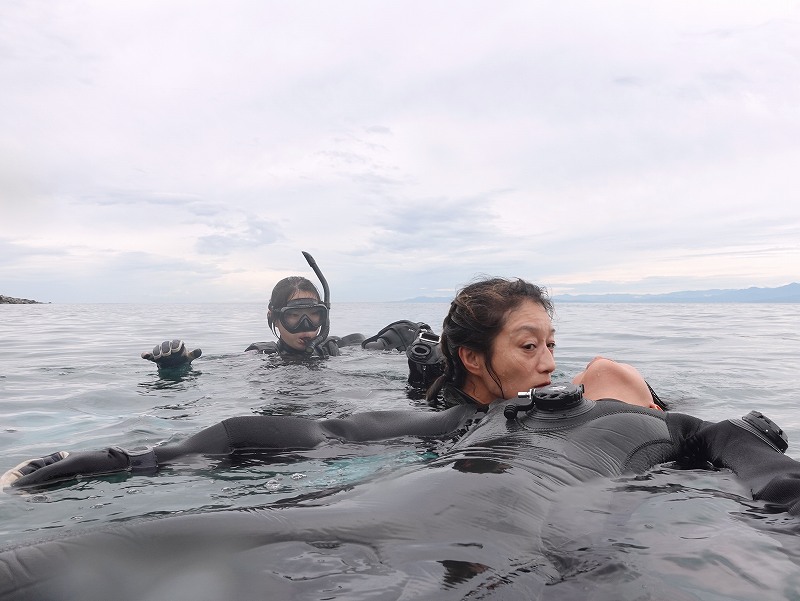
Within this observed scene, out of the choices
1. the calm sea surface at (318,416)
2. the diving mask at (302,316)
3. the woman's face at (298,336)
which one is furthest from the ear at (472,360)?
the woman's face at (298,336)

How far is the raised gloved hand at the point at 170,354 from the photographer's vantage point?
22.1 ft

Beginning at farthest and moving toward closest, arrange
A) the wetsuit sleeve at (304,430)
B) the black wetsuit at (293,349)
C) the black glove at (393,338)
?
the black glove at (393,338) < the black wetsuit at (293,349) < the wetsuit sleeve at (304,430)

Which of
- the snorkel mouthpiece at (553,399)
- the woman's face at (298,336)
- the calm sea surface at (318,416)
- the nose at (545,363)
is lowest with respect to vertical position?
the calm sea surface at (318,416)

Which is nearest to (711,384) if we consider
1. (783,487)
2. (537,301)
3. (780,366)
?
(780,366)

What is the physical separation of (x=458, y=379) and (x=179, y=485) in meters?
1.82

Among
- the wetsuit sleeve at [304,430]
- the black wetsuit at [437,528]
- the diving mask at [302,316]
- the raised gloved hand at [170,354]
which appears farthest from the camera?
the diving mask at [302,316]

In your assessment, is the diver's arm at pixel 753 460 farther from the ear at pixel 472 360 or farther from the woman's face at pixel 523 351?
the ear at pixel 472 360

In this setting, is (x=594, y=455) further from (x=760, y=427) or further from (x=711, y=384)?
(x=711, y=384)

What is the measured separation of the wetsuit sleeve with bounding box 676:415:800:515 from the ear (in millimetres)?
1208

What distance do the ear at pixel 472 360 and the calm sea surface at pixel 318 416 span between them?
0.61 metres

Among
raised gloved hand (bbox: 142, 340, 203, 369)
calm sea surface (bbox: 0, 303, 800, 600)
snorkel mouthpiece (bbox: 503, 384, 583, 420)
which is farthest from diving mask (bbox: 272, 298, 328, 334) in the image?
snorkel mouthpiece (bbox: 503, 384, 583, 420)

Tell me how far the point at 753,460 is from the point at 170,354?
571 centimetres

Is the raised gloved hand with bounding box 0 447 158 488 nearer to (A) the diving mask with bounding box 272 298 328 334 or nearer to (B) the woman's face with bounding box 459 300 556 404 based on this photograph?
(B) the woman's face with bounding box 459 300 556 404

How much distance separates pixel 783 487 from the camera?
2.46 meters
